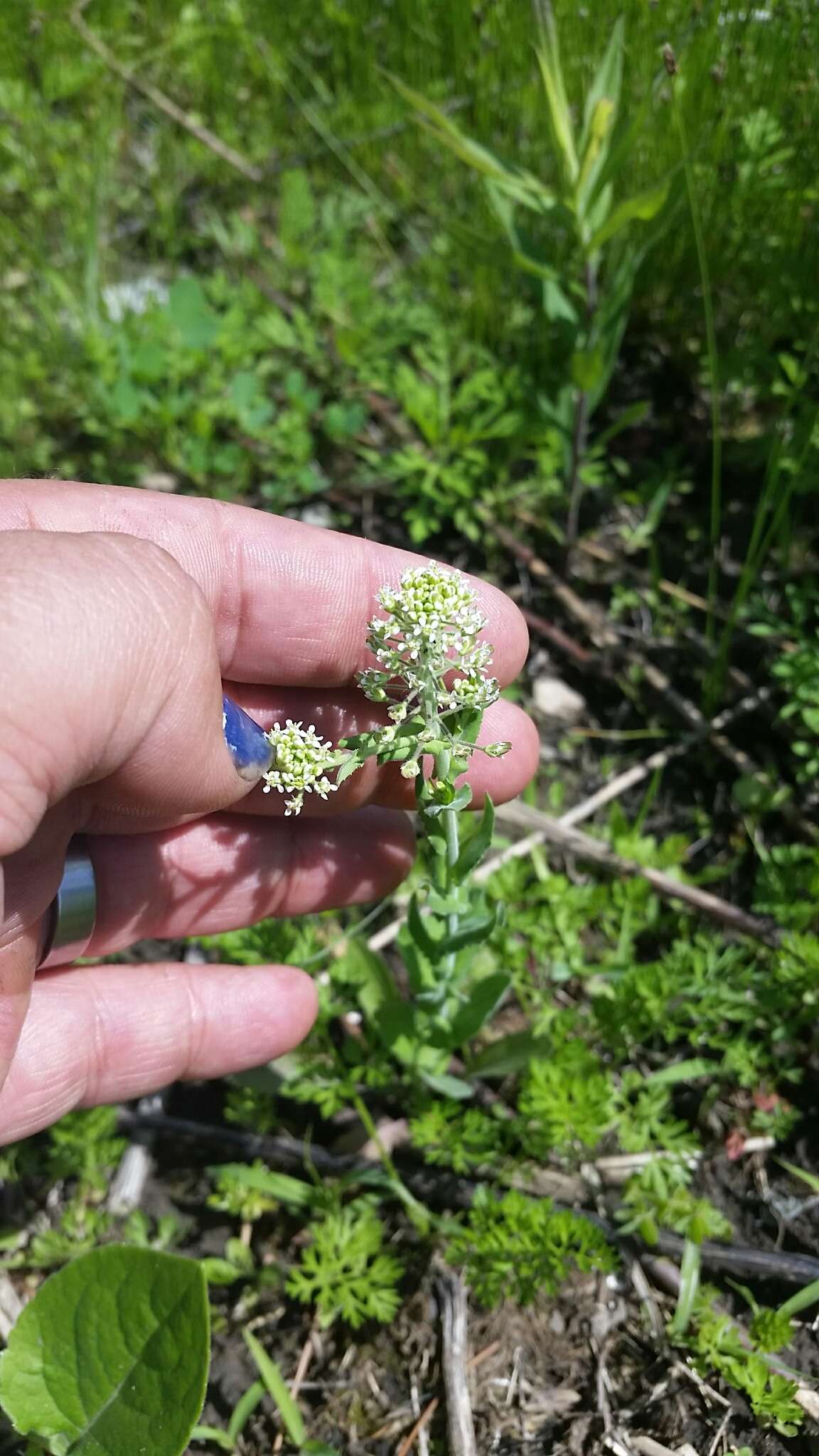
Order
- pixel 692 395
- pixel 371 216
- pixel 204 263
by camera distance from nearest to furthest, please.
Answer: pixel 692 395 < pixel 371 216 < pixel 204 263

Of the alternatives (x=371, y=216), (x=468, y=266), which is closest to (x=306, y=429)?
(x=468, y=266)

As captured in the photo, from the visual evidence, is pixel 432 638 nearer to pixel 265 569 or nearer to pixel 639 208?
pixel 265 569

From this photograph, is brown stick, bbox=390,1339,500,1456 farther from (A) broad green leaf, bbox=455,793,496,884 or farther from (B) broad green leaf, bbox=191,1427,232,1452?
(A) broad green leaf, bbox=455,793,496,884

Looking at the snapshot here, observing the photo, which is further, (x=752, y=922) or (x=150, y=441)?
(x=150, y=441)

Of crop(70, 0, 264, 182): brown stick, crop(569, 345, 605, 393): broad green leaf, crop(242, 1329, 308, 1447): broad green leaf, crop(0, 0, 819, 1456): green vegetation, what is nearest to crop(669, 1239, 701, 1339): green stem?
crop(0, 0, 819, 1456): green vegetation

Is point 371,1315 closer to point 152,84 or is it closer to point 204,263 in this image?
point 204,263

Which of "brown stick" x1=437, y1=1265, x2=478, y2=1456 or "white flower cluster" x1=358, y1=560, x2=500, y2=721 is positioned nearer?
"white flower cluster" x1=358, y1=560, x2=500, y2=721

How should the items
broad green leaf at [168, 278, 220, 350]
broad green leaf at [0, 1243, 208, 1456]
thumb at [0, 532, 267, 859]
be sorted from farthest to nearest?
1. broad green leaf at [168, 278, 220, 350]
2. broad green leaf at [0, 1243, 208, 1456]
3. thumb at [0, 532, 267, 859]
